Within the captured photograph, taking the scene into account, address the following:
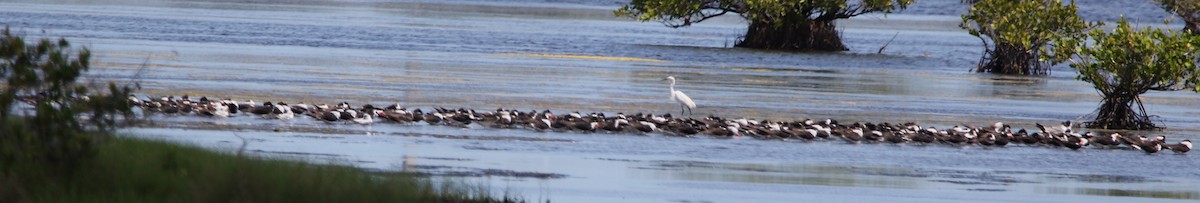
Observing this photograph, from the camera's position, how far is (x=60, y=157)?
36.9ft

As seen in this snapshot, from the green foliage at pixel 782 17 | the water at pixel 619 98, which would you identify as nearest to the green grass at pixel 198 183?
the water at pixel 619 98

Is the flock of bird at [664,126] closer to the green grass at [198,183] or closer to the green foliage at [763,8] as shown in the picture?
the green grass at [198,183]

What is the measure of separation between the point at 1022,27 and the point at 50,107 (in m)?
31.9

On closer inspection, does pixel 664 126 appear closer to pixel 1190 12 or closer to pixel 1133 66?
pixel 1133 66

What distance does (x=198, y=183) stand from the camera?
1062cm

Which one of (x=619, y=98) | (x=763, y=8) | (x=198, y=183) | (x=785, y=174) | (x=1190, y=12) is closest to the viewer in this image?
(x=198, y=183)

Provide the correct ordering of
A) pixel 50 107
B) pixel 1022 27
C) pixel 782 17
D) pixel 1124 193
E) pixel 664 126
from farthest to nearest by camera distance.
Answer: pixel 782 17 → pixel 1022 27 → pixel 664 126 → pixel 1124 193 → pixel 50 107

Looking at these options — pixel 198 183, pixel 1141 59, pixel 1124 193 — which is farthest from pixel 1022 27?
pixel 198 183

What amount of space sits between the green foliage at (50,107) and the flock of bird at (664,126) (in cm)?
906

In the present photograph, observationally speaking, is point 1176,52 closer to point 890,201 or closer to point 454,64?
point 890,201

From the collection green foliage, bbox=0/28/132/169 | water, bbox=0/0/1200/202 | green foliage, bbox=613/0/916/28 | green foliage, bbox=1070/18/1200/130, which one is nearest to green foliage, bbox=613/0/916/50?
green foliage, bbox=613/0/916/28

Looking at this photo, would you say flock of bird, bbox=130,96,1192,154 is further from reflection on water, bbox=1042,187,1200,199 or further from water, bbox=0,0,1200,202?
reflection on water, bbox=1042,187,1200,199

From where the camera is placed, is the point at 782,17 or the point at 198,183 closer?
the point at 198,183

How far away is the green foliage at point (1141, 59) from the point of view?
2475 centimetres
